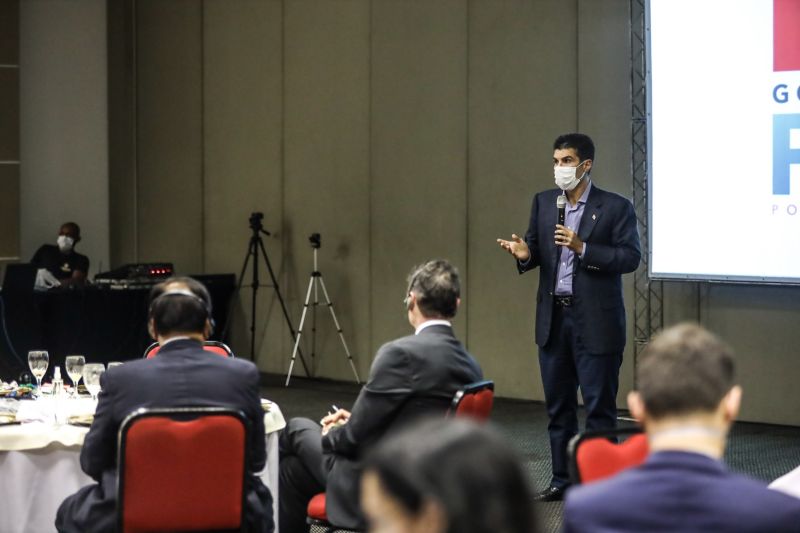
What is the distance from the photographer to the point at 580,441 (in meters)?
2.62

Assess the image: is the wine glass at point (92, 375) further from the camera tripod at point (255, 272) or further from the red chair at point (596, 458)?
the camera tripod at point (255, 272)

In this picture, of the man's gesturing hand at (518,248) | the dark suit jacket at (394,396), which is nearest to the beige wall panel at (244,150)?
the man's gesturing hand at (518,248)

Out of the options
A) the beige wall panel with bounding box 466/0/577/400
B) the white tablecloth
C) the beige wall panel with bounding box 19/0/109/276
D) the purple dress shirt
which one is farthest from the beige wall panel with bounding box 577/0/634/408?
the beige wall panel with bounding box 19/0/109/276

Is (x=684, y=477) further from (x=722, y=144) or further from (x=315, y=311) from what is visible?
(x=315, y=311)

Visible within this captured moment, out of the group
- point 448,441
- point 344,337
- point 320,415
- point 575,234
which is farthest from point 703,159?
point 448,441

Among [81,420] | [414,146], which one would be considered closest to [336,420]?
[81,420]

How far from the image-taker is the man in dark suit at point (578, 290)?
16.7 feet

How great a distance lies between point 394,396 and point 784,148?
3.96m

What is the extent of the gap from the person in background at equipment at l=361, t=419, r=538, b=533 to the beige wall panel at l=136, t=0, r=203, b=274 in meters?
9.49

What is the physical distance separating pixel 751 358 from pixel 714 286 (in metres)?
0.51

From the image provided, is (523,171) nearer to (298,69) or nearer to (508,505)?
(298,69)

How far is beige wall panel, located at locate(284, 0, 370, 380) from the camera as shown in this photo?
9.30 meters

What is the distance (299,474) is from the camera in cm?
405

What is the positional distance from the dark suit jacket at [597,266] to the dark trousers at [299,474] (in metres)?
1.51
